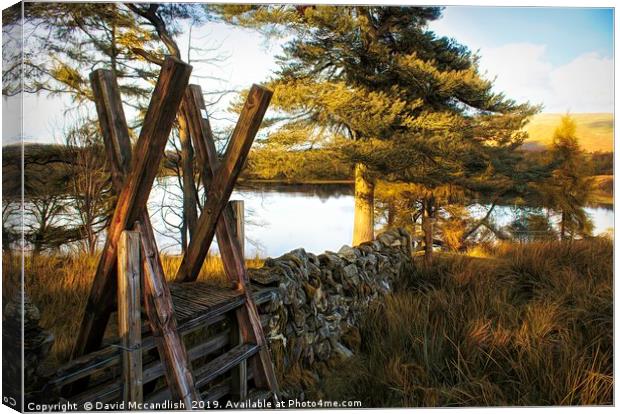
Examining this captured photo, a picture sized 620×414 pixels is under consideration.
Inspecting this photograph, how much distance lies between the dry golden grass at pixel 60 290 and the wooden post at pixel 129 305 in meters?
0.87

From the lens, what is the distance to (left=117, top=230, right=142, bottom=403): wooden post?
119 inches

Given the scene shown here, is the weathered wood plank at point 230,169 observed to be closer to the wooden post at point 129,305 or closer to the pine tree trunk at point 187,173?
the wooden post at point 129,305

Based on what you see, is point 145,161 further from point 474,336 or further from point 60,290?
point 474,336

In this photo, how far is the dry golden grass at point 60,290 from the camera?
13.1 ft

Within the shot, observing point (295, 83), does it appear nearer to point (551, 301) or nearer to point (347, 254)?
point (347, 254)

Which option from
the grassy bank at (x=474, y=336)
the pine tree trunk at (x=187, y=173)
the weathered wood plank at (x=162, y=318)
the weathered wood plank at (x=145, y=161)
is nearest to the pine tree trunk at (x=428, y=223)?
the grassy bank at (x=474, y=336)

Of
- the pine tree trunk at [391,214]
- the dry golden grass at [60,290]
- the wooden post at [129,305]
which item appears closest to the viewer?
the wooden post at [129,305]

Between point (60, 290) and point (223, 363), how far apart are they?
52.2 inches

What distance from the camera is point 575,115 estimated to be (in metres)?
4.58

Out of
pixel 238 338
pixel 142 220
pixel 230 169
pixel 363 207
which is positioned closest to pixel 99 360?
pixel 142 220

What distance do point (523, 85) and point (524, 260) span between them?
5.04 feet

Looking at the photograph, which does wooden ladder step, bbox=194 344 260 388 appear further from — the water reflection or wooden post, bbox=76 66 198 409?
the water reflection

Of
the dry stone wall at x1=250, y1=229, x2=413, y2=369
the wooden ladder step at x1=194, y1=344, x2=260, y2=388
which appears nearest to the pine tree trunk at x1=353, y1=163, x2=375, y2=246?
the dry stone wall at x1=250, y1=229, x2=413, y2=369

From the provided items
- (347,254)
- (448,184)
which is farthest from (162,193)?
(448,184)
